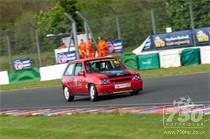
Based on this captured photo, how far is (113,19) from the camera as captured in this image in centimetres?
3403

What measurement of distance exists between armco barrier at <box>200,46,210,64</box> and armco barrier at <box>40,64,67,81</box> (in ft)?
28.8

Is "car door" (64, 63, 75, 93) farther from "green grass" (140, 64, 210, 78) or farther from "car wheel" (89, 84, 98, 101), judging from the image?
"green grass" (140, 64, 210, 78)

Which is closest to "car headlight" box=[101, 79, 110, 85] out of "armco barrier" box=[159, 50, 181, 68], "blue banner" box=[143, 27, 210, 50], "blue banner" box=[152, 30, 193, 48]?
"armco barrier" box=[159, 50, 181, 68]

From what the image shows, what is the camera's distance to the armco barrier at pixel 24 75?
35.3 m

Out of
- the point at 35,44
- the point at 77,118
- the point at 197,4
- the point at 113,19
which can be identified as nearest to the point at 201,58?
the point at 197,4

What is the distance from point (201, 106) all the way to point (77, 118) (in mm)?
2537

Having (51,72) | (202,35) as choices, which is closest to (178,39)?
(202,35)

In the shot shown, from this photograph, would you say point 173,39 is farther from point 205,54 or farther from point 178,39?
point 205,54

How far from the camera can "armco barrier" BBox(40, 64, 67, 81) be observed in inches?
1337

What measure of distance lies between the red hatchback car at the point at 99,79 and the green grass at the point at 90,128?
13.2 ft

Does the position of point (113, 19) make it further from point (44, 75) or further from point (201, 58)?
point (201, 58)

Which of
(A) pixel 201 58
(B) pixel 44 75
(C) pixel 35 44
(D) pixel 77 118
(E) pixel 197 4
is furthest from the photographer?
(C) pixel 35 44

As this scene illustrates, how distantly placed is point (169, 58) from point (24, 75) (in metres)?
9.71

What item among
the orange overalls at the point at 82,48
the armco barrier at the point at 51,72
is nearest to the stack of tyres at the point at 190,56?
the orange overalls at the point at 82,48
